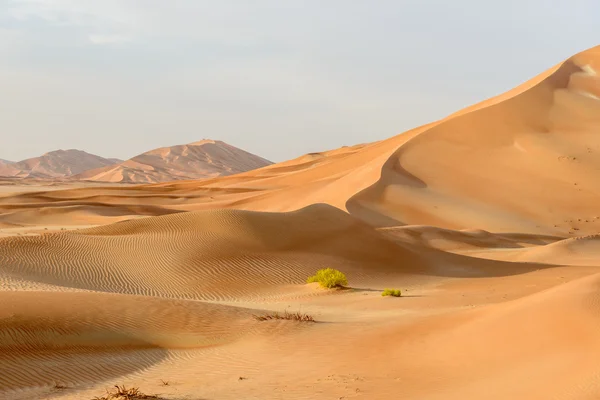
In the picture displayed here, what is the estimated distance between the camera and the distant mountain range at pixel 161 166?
136125 mm

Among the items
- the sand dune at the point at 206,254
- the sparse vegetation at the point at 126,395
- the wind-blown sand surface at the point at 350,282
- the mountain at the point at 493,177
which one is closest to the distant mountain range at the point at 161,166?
the mountain at the point at 493,177

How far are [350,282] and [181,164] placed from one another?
141 m

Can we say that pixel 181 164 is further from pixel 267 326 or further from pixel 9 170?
pixel 267 326

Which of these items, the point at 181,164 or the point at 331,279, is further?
the point at 181,164

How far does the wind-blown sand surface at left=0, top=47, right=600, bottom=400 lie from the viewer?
929cm

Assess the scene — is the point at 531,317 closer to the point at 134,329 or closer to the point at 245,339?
the point at 245,339

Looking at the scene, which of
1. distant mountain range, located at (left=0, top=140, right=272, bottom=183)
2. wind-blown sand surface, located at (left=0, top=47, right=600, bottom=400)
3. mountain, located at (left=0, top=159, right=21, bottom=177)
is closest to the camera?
wind-blown sand surface, located at (left=0, top=47, right=600, bottom=400)

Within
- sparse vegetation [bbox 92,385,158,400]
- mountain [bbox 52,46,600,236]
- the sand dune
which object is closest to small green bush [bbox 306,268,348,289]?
the sand dune

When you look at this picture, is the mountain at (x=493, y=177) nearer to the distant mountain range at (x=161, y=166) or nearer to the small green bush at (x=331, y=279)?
the small green bush at (x=331, y=279)

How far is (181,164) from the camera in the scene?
15912 centimetres

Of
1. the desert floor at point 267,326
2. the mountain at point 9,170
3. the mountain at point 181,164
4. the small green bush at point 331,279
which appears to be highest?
the mountain at point 9,170

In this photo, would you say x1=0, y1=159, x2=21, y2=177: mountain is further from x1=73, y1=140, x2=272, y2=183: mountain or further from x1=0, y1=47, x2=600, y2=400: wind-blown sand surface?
x1=0, y1=47, x2=600, y2=400: wind-blown sand surface

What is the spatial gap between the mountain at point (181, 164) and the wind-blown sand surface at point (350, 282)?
282 feet

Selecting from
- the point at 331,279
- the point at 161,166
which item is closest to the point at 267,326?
the point at 331,279
